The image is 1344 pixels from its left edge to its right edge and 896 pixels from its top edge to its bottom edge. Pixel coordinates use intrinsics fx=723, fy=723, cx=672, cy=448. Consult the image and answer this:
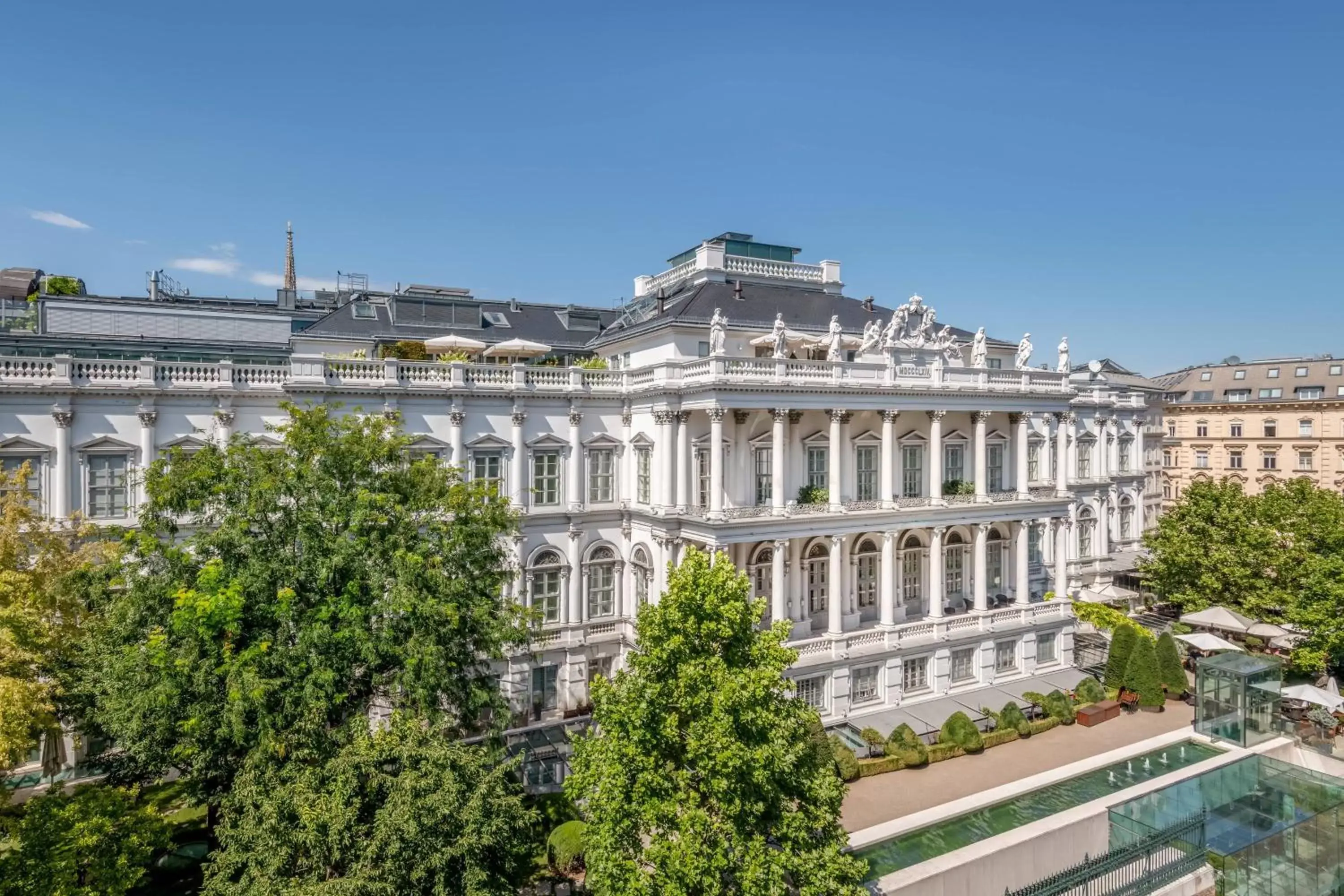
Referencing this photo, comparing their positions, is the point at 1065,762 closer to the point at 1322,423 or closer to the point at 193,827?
the point at 193,827

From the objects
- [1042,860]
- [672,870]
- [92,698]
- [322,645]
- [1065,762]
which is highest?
[322,645]

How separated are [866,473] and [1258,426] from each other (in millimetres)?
53644

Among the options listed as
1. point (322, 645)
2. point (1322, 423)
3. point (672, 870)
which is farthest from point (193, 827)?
point (1322, 423)

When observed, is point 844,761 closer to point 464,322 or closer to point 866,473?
point 866,473

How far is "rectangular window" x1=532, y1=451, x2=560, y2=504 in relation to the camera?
3303 cm

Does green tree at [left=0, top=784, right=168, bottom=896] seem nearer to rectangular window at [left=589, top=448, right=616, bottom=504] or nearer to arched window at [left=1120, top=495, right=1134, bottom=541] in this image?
rectangular window at [left=589, top=448, right=616, bottom=504]

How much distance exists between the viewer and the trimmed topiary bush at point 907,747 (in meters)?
28.6

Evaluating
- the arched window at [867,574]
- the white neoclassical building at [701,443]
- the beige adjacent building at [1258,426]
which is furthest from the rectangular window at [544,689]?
the beige adjacent building at [1258,426]

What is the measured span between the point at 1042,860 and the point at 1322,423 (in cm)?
6477

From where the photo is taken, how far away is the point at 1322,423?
62.3 metres

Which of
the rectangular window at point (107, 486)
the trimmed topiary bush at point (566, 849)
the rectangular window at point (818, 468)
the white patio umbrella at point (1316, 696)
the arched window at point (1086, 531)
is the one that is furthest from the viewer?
the arched window at point (1086, 531)

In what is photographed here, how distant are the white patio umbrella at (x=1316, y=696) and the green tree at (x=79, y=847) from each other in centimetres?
4013

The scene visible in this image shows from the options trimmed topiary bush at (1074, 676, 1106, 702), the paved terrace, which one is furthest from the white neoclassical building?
the paved terrace

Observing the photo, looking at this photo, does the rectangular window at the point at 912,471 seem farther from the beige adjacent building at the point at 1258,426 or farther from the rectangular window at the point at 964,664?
the beige adjacent building at the point at 1258,426
